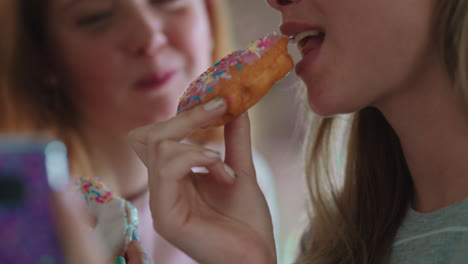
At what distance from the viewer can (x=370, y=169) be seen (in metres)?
1.05

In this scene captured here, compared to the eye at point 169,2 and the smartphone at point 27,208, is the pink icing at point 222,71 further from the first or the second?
the eye at point 169,2

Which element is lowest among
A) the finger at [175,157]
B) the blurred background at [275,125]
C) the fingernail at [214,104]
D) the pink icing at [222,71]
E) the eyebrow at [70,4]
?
the blurred background at [275,125]

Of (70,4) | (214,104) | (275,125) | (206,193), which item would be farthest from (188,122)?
(275,125)

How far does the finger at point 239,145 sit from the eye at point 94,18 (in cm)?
92

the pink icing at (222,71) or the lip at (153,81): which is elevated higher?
the pink icing at (222,71)

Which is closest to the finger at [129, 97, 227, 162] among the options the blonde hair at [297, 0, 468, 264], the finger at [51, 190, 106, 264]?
the finger at [51, 190, 106, 264]

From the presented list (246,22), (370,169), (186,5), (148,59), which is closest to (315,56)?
(370,169)

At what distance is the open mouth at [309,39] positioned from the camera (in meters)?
0.89

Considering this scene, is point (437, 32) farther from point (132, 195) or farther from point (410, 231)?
point (132, 195)

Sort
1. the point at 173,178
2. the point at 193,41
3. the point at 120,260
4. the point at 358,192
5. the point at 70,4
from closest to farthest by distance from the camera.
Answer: the point at 173,178 < the point at 120,260 < the point at 358,192 < the point at 70,4 < the point at 193,41

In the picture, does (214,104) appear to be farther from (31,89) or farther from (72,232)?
(31,89)

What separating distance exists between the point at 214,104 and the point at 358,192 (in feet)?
1.40

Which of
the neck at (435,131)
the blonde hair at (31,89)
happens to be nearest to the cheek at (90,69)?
the blonde hair at (31,89)

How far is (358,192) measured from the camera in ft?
3.45
